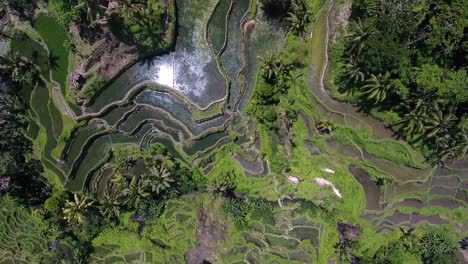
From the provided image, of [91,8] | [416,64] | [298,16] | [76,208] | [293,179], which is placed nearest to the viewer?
[416,64]

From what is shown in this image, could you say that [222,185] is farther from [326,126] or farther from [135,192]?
[326,126]

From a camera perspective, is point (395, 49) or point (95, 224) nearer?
point (395, 49)

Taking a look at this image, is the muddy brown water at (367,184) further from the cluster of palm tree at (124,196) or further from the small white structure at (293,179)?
the cluster of palm tree at (124,196)

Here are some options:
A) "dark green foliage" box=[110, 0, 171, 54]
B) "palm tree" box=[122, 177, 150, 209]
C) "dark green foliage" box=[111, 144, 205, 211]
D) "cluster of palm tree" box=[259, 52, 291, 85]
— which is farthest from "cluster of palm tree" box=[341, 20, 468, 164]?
"palm tree" box=[122, 177, 150, 209]

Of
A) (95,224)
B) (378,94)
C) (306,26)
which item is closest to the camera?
(378,94)

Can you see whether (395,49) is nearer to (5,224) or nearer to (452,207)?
(452,207)

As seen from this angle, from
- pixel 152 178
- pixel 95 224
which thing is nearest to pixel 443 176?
pixel 152 178

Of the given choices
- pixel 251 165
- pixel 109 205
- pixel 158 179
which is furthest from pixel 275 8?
pixel 109 205
